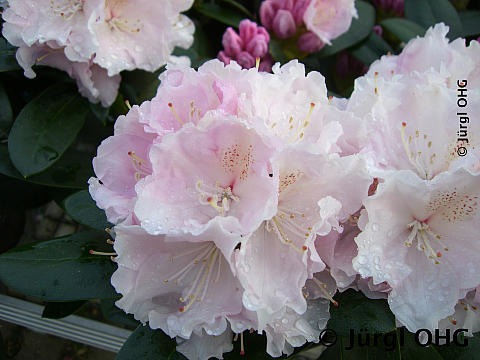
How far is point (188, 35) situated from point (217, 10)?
257 millimetres

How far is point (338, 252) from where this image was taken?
2.35ft

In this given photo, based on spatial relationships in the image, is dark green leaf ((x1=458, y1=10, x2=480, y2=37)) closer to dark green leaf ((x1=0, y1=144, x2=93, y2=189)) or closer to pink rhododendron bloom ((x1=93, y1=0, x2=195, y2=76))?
pink rhododendron bloom ((x1=93, y1=0, x2=195, y2=76))

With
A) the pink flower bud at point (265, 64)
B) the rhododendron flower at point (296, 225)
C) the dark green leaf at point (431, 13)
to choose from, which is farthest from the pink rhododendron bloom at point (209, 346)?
the dark green leaf at point (431, 13)

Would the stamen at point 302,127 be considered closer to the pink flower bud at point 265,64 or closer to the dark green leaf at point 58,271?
the dark green leaf at point 58,271

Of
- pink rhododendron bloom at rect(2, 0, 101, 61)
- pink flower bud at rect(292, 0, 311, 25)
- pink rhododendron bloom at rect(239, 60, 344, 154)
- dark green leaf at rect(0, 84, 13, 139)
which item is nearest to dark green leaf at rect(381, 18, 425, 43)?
pink flower bud at rect(292, 0, 311, 25)

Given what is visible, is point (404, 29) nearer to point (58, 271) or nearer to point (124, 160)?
point (124, 160)

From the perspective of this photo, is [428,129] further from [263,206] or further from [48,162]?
[48,162]

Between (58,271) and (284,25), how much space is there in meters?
0.87

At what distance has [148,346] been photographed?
0.84 metres

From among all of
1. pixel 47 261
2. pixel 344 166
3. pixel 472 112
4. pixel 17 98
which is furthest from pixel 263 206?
pixel 17 98

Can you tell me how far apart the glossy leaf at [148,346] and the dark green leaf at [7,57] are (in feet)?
2.40

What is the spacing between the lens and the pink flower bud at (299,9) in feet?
4.27

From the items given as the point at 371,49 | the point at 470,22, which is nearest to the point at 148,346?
the point at 371,49

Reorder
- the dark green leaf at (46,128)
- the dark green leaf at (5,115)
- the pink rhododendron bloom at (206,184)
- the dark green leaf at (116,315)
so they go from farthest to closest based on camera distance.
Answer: the dark green leaf at (5,115)
the dark green leaf at (46,128)
the dark green leaf at (116,315)
the pink rhododendron bloom at (206,184)
